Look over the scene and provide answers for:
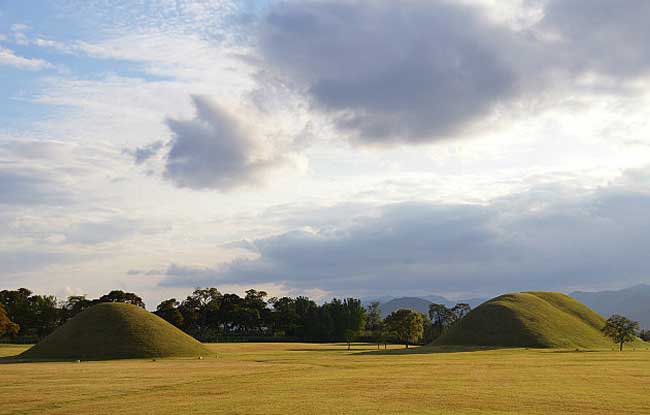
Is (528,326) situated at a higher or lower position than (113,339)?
higher

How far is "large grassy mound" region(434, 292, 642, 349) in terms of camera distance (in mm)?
129750

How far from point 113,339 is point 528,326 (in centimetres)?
8833

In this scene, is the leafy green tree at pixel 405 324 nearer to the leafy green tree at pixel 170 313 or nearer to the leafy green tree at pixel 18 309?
the leafy green tree at pixel 170 313

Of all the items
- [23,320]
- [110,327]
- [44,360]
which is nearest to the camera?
[44,360]

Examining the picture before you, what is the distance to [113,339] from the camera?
319ft

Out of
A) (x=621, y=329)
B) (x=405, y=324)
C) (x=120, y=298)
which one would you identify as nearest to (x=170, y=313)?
(x=120, y=298)

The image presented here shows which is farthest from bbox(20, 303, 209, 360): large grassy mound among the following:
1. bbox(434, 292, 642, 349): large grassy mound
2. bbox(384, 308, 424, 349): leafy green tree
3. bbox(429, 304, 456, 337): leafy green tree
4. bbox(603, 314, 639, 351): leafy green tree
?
bbox(429, 304, 456, 337): leafy green tree

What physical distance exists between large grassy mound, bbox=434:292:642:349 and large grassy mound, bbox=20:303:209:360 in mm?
64178

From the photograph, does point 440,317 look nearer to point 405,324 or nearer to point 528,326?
point 528,326

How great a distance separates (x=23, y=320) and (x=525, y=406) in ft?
538

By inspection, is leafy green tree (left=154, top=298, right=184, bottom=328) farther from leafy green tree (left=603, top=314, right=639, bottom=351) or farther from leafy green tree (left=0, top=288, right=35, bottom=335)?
leafy green tree (left=603, top=314, right=639, bottom=351)

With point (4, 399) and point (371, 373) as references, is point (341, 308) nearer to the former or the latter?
point (371, 373)

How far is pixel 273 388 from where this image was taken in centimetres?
4459

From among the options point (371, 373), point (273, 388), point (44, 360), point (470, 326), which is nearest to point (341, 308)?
point (470, 326)
